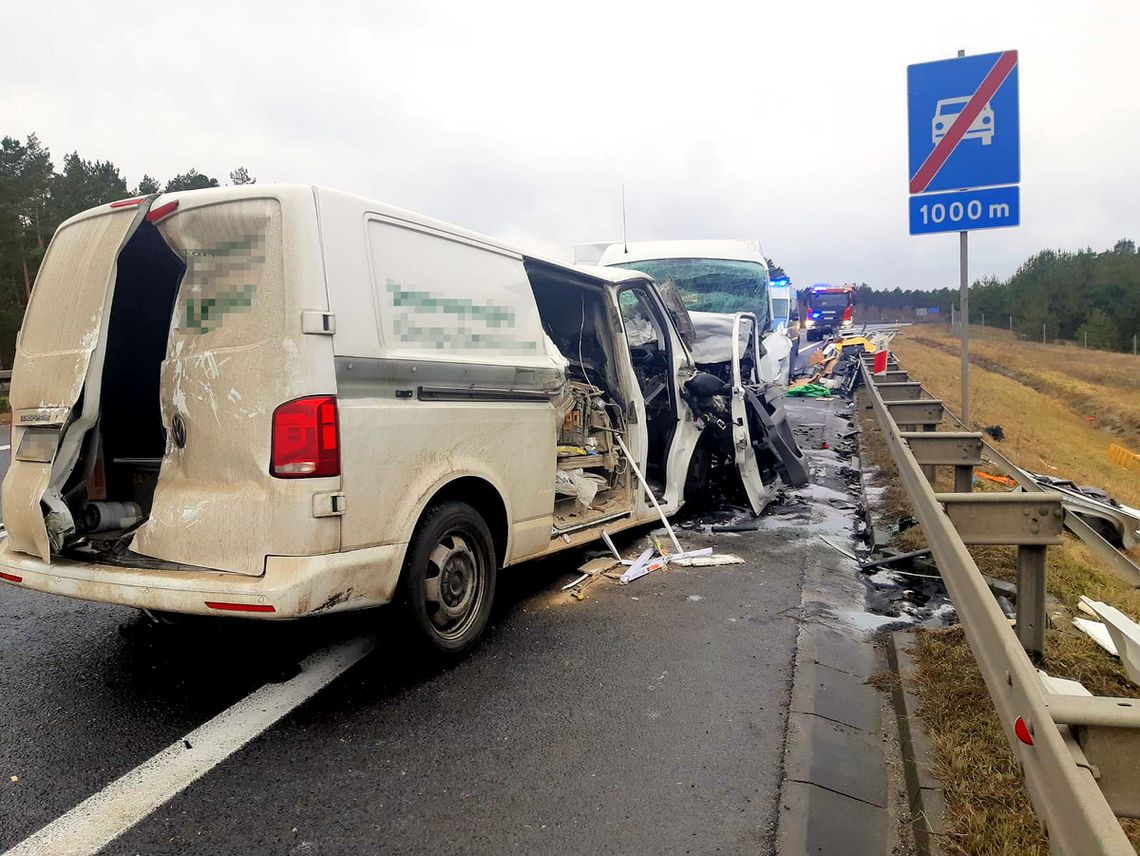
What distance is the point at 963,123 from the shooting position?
249 inches

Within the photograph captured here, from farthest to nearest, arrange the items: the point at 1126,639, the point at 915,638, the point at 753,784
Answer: the point at 915,638 < the point at 1126,639 < the point at 753,784

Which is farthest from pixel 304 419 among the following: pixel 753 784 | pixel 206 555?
pixel 753 784

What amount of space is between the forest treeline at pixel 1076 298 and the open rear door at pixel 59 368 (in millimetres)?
60131

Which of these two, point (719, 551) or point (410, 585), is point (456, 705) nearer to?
point (410, 585)

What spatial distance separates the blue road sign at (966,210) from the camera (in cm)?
630

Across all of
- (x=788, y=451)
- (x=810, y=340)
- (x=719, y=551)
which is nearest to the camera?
(x=719, y=551)

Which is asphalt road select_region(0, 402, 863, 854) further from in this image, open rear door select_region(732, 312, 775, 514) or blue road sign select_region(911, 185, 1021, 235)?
blue road sign select_region(911, 185, 1021, 235)

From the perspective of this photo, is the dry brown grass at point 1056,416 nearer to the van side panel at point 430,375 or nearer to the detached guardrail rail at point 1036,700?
the detached guardrail rail at point 1036,700

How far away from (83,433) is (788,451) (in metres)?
5.47

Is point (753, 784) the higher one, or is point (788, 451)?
point (788, 451)

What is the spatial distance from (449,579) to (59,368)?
6.29 ft

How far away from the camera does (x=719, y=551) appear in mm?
5812

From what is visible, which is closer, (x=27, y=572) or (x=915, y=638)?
(x=27, y=572)

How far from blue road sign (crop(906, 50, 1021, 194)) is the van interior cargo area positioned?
5.59m
